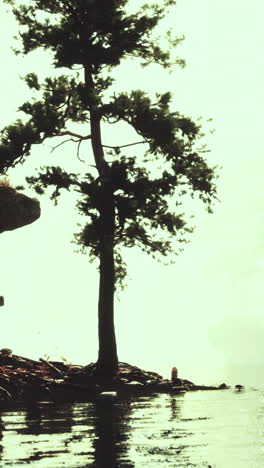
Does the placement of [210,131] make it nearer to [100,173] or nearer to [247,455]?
[100,173]

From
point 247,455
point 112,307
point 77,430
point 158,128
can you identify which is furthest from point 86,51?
point 247,455

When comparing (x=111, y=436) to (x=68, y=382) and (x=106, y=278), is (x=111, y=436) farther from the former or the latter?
(x=106, y=278)

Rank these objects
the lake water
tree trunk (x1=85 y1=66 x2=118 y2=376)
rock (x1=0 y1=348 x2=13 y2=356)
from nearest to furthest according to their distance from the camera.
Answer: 1. the lake water
2. rock (x1=0 y1=348 x2=13 y2=356)
3. tree trunk (x1=85 y1=66 x2=118 y2=376)

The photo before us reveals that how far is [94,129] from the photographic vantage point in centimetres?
2395

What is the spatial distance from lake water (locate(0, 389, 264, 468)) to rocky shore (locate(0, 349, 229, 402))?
391 cm

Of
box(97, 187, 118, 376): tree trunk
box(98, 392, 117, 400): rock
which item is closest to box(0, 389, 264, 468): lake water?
box(98, 392, 117, 400): rock

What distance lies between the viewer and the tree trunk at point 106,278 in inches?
858

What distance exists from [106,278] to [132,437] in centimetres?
1459

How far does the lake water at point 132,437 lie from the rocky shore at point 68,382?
3915 millimetres

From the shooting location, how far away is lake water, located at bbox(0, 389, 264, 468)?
21.3ft

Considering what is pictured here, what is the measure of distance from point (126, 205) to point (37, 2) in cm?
810

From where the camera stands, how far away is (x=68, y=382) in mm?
19625

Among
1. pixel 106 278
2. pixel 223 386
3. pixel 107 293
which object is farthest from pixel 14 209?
pixel 223 386

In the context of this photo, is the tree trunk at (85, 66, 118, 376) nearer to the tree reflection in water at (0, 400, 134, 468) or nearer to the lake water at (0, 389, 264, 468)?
the lake water at (0, 389, 264, 468)
